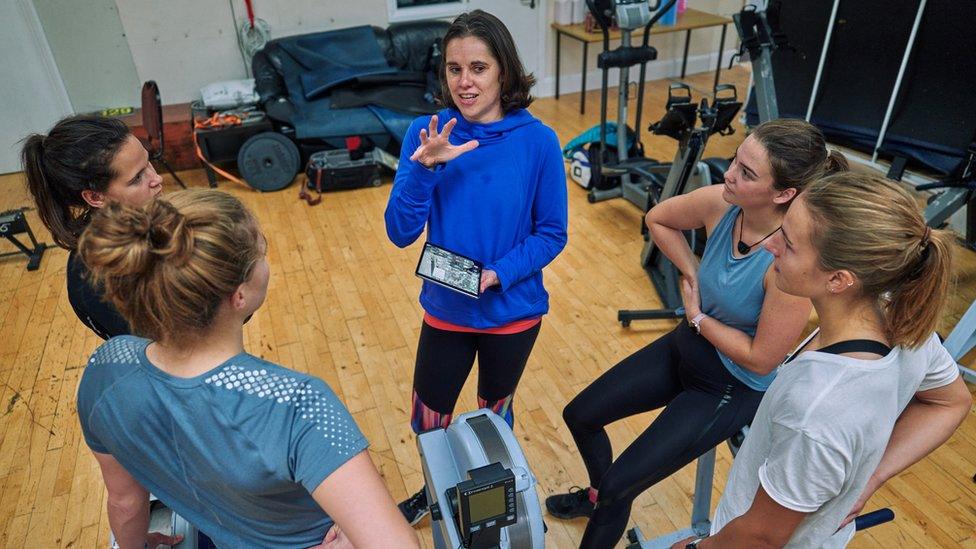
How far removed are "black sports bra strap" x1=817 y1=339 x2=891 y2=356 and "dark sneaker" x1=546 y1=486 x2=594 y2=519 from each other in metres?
1.22

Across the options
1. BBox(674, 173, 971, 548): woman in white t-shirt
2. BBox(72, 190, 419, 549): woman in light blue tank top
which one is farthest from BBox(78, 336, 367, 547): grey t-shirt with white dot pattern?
BBox(674, 173, 971, 548): woman in white t-shirt

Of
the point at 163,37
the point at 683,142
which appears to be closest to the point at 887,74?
the point at 683,142

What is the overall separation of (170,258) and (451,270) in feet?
2.75

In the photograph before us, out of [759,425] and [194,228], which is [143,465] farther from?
[759,425]

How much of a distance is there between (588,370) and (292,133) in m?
3.04

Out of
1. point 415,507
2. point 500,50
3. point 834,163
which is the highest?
point 500,50

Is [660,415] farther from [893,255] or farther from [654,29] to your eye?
[654,29]

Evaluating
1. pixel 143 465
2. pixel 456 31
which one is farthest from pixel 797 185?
pixel 143 465

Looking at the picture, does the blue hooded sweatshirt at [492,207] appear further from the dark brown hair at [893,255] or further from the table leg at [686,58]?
the table leg at [686,58]

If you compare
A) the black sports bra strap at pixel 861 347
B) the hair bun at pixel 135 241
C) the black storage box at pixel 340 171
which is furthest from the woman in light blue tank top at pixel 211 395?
the black storage box at pixel 340 171

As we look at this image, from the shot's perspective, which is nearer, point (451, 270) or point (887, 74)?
point (451, 270)

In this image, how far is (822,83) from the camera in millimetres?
4664

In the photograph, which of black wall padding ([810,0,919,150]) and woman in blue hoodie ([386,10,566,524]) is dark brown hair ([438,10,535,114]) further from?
black wall padding ([810,0,919,150])

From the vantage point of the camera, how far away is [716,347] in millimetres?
1610
